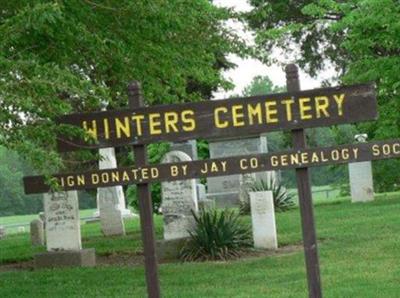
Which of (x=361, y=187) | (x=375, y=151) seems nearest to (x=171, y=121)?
(x=375, y=151)

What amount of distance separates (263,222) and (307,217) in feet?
24.7

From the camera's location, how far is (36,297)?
10938 millimetres

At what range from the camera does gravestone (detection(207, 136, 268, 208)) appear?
2762 centimetres

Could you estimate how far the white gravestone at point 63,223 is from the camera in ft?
48.5

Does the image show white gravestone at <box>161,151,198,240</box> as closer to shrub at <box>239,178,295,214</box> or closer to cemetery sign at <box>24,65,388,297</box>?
shrub at <box>239,178,295,214</box>

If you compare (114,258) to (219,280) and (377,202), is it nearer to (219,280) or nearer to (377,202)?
(219,280)

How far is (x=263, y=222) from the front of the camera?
14906mm

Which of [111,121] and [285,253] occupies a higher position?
[111,121]

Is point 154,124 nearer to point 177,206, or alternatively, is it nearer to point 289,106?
point 289,106

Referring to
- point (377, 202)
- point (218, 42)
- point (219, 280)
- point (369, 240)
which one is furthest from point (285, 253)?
point (377, 202)

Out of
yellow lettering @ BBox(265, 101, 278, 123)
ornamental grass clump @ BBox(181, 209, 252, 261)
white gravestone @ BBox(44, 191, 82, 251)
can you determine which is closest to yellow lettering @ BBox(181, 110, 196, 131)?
yellow lettering @ BBox(265, 101, 278, 123)

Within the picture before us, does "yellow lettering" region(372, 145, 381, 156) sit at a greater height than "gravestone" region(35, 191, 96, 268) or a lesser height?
greater

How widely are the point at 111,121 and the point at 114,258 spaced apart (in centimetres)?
831

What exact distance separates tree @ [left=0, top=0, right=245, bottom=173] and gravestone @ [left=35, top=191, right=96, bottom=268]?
1714 mm
